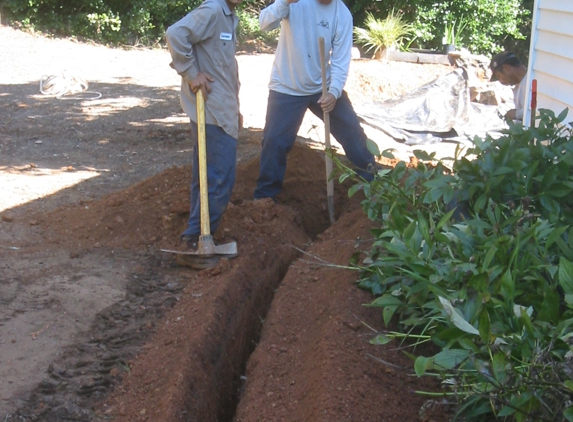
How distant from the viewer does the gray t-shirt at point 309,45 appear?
5.81 meters

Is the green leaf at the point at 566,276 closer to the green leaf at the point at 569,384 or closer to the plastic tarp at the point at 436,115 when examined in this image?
the green leaf at the point at 569,384

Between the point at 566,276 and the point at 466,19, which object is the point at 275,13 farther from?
the point at 466,19

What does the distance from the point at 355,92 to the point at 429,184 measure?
33.3 ft

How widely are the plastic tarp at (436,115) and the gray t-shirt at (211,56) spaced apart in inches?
220

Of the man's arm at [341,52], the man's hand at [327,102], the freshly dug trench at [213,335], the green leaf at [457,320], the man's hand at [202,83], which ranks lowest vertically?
the freshly dug trench at [213,335]

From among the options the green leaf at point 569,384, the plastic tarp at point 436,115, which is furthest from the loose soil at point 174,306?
the plastic tarp at point 436,115

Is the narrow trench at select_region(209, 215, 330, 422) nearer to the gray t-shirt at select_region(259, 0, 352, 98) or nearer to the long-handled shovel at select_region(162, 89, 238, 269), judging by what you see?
the long-handled shovel at select_region(162, 89, 238, 269)

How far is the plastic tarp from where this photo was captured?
34.5 feet

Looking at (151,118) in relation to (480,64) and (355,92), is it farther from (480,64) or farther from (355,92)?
(480,64)

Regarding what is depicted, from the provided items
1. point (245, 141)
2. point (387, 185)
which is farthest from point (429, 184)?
point (245, 141)

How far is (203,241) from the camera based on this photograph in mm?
5070

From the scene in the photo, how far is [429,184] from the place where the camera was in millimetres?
3770

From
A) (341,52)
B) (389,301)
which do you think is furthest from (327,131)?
(389,301)

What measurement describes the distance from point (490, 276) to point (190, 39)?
9.40 feet
